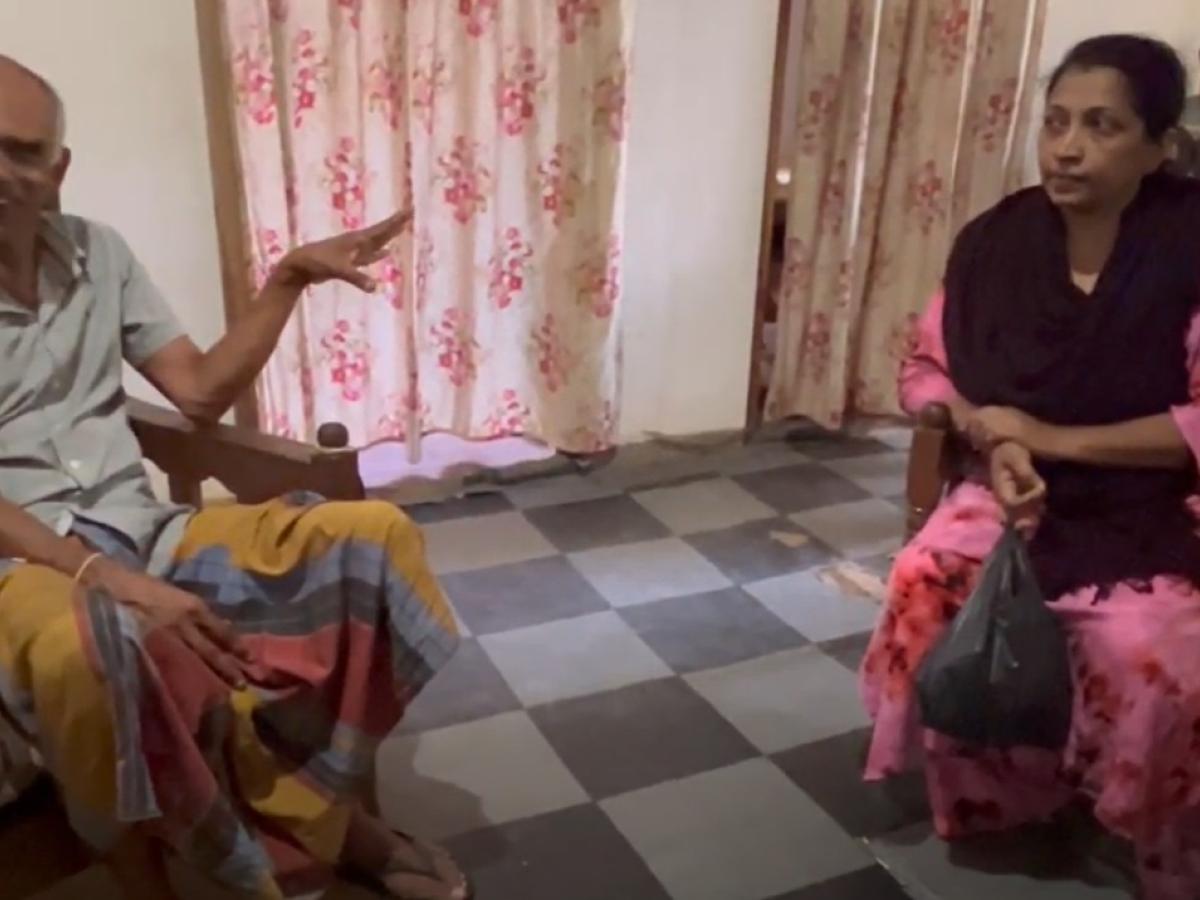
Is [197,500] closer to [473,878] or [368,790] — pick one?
[368,790]

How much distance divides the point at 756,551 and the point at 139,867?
1657 millimetres

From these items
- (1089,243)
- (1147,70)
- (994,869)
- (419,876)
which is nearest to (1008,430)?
(1089,243)

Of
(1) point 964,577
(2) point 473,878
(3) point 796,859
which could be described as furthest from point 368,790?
(1) point 964,577

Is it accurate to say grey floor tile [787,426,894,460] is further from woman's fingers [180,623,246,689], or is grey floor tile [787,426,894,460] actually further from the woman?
woman's fingers [180,623,246,689]

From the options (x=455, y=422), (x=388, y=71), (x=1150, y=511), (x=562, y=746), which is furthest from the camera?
(x=455, y=422)

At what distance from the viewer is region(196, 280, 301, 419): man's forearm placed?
163 centimetres

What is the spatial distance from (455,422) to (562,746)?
3.57ft

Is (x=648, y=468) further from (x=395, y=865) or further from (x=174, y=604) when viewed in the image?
(x=174, y=604)

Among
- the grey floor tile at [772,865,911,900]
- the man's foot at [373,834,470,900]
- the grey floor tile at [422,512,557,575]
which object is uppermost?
the man's foot at [373,834,470,900]

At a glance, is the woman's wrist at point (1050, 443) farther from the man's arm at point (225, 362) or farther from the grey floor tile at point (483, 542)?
the grey floor tile at point (483, 542)

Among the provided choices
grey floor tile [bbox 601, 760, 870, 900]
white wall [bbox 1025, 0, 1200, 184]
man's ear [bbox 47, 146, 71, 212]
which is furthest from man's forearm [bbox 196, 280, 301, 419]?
white wall [bbox 1025, 0, 1200, 184]

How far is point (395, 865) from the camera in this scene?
1.62 m

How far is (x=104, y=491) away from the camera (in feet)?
5.09

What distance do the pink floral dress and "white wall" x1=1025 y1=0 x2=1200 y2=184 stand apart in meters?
1.93
